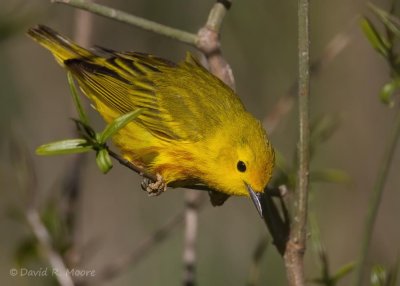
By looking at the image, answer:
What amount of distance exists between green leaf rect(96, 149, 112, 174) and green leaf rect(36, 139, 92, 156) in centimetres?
4

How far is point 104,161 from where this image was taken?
2525 millimetres

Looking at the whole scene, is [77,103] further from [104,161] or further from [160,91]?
[160,91]

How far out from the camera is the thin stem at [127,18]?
9.53 feet

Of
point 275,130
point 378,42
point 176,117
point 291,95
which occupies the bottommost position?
point 275,130

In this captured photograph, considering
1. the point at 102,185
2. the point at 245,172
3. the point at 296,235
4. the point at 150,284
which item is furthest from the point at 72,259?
the point at 102,185

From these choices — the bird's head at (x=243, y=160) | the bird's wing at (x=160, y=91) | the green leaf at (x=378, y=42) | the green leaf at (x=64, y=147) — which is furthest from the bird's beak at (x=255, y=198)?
the green leaf at (x=64, y=147)

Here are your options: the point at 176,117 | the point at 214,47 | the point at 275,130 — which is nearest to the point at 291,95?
the point at 176,117

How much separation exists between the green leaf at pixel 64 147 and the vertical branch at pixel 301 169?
68 cm

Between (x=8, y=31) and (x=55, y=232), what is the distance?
111 centimetres

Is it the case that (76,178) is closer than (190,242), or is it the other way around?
(190,242)

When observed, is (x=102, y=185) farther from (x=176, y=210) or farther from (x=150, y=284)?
(x=150, y=284)

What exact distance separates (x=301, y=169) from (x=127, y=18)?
0.90 metres

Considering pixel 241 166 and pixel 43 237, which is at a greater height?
pixel 241 166

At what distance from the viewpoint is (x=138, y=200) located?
6551 mm
